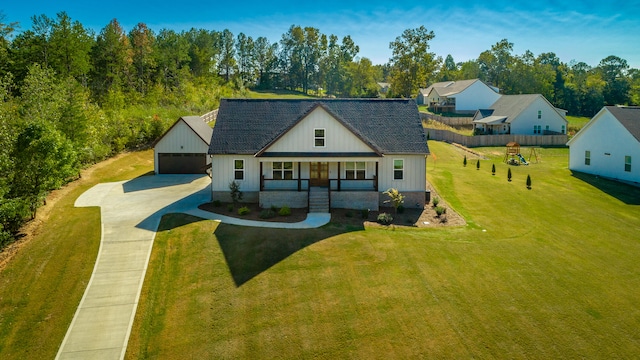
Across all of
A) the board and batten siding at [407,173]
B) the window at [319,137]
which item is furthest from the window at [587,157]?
the window at [319,137]

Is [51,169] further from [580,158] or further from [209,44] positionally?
[209,44]

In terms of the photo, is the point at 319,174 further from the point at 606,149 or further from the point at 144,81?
the point at 144,81

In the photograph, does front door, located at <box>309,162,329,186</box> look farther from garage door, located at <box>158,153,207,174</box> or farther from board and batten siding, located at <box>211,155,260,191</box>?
garage door, located at <box>158,153,207,174</box>

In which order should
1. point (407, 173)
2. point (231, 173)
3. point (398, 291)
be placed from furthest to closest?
point (231, 173) < point (407, 173) < point (398, 291)

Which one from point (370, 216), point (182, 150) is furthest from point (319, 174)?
point (182, 150)

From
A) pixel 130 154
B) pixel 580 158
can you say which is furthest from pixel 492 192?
pixel 130 154

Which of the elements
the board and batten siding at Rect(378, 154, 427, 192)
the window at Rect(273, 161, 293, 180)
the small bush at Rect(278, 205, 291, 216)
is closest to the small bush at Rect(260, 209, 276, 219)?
the small bush at Rect(278, 205, 291, 216)
